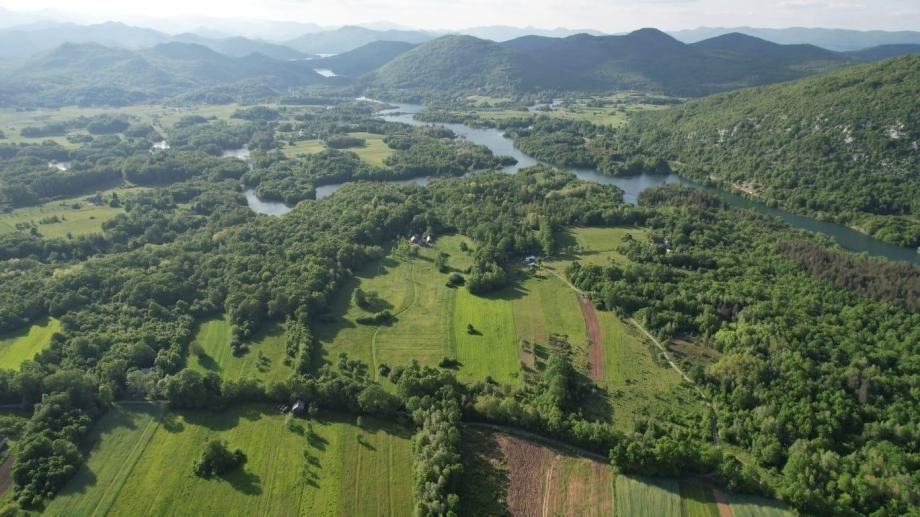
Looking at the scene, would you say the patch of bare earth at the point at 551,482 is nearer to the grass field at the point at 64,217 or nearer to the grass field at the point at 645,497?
the grass field at the point at 645,497

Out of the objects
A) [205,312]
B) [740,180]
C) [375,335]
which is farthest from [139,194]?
[740,180]

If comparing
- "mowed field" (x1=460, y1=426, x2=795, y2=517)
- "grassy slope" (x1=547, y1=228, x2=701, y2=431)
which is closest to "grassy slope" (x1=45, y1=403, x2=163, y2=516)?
"mowed field" (x1=460, y1=426, x2=795, y2=517)

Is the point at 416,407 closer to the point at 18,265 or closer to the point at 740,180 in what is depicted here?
the point at 18,265

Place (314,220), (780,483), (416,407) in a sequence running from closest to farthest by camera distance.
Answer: (780,483) → (416,407) → (314,220)

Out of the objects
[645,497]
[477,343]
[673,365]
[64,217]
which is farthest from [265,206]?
[645,497]

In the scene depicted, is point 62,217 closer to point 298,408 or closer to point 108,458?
point 108,458

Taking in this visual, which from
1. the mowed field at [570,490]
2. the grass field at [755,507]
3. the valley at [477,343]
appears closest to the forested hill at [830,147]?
the valley at [477,343]

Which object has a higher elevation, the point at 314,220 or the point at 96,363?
the point at 314,220

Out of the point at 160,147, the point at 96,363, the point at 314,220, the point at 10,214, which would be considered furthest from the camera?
the point at 160,147
